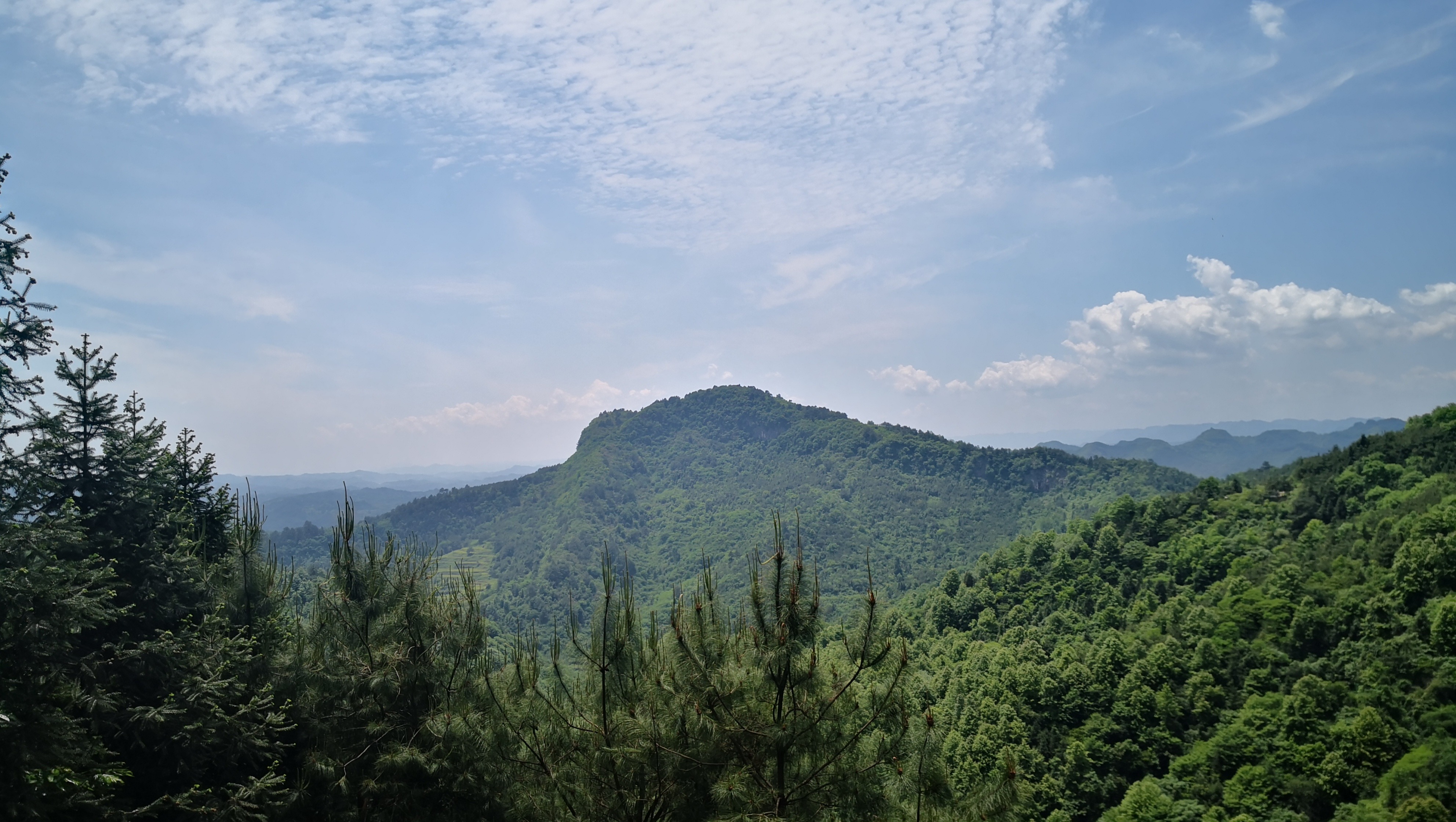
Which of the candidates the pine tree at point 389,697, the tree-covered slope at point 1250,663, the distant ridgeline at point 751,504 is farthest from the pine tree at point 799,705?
the distant ridgeline at point 751,504

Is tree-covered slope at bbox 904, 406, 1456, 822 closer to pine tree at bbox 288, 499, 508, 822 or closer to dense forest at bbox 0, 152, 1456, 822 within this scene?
dense forest at bbox 0, 152, 1456, 822

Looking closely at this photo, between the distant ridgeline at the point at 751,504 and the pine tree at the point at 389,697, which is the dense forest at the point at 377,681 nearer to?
the pine tree at the point at 389,697

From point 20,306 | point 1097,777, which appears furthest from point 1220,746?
point 20,306

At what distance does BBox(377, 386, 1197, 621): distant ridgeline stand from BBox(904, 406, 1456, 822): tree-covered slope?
1634 inches

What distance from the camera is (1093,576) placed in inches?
1903

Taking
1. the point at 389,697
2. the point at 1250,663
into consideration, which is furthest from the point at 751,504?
the point at 389,697

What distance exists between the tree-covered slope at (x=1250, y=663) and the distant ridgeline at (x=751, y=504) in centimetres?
4150

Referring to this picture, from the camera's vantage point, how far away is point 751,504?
132625 millimetres

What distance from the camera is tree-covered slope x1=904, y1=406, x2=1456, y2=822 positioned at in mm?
22688

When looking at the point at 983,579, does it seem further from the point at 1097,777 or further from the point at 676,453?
the point at 676,453

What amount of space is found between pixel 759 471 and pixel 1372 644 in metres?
128

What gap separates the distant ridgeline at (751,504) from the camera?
102 meters

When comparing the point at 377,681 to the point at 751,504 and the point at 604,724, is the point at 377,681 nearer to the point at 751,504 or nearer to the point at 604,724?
the point at 604,724

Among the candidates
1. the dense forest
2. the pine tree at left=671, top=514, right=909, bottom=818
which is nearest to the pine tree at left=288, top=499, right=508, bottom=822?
the dense forest
